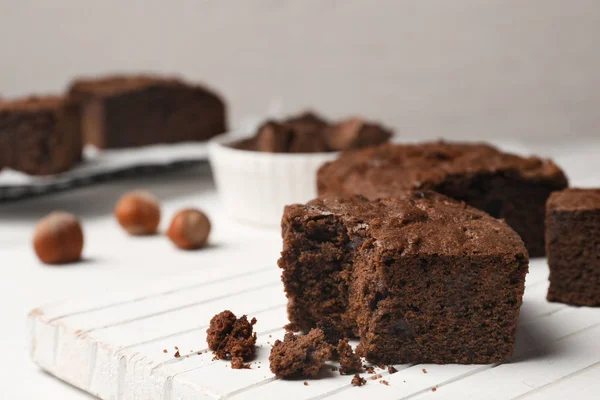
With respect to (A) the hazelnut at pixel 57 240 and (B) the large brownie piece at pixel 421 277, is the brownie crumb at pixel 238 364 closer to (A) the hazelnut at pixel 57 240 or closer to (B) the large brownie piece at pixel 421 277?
(B) the large brownie piece at pixel 421 277

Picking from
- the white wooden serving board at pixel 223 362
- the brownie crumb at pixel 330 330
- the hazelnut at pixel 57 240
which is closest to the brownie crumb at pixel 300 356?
the white wooden serving board at pixel 223 362

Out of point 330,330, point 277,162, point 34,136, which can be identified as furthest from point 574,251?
point 34,136

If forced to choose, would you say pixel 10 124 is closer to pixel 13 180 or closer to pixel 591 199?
pixel 13 180

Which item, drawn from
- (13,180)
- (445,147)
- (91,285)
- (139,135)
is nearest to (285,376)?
(91,285)

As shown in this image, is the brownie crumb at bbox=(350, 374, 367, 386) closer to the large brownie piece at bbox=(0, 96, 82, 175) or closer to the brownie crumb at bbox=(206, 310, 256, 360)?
the brownie crumb at bbox=(206, 310, 256, 360)

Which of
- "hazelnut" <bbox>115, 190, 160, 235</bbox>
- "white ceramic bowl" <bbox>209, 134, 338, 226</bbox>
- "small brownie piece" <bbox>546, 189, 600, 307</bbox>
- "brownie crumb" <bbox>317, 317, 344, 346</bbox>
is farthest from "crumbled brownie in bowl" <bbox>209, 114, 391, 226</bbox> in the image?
"brownie crumb" <bbox>317, 317, 344, 346</bbox>
